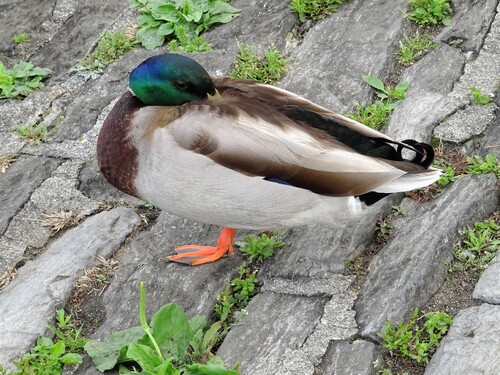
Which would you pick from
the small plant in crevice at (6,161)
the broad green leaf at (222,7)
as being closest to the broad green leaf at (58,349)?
the small plant in crevice at (6,161)

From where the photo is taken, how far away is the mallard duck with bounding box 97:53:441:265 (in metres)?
3.22

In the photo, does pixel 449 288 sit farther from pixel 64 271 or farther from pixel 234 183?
pixel 64 271

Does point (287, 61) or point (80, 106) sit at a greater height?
point (287, 61)

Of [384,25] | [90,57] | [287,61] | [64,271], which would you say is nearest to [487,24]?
[384,25]

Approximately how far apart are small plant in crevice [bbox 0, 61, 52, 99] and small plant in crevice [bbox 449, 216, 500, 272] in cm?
252

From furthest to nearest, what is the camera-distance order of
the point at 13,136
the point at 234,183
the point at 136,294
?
the point at 13,136, the point at 136,294, the point at 234,183

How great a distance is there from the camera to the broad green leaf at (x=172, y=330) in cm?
310

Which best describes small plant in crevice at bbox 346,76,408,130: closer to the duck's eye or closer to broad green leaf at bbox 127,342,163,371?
the duck's eye

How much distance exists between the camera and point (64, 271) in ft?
11.8

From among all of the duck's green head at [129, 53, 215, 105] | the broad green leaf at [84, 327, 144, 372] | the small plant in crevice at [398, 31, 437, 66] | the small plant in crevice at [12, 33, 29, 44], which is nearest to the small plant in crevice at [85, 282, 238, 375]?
the broad green leaf at [84, 327, 144, 372]

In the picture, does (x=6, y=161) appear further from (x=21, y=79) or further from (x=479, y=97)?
(x=479, y=97)

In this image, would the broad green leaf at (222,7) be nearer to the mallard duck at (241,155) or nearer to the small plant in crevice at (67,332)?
the mallard duck at (241,155)

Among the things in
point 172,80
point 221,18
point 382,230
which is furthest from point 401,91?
point 172,80

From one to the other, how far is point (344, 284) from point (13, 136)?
79.4 inches
